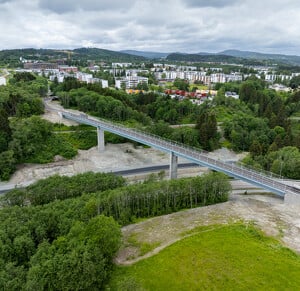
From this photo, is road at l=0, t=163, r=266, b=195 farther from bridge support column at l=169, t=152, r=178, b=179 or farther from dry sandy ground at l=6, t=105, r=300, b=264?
bridge support column at l=169, t=152, r=178, b=179

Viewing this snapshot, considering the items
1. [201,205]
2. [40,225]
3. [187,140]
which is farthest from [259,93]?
[40,225]

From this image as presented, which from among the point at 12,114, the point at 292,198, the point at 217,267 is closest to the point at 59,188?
the point at 217,267

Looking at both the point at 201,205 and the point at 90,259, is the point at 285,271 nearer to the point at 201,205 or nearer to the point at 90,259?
the point at 201,205

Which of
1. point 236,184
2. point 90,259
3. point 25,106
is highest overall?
point 25,106

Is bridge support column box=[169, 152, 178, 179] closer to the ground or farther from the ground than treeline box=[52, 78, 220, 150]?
closer to the ground

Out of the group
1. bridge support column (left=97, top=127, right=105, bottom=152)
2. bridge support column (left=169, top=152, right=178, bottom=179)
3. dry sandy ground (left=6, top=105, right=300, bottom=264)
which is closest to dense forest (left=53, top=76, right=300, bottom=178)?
dry sandy ground (left=6, top=105, right=300, bottom=264)

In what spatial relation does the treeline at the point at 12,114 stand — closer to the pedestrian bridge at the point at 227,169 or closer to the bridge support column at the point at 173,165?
the pedestrian bridge at the point at 227,169
